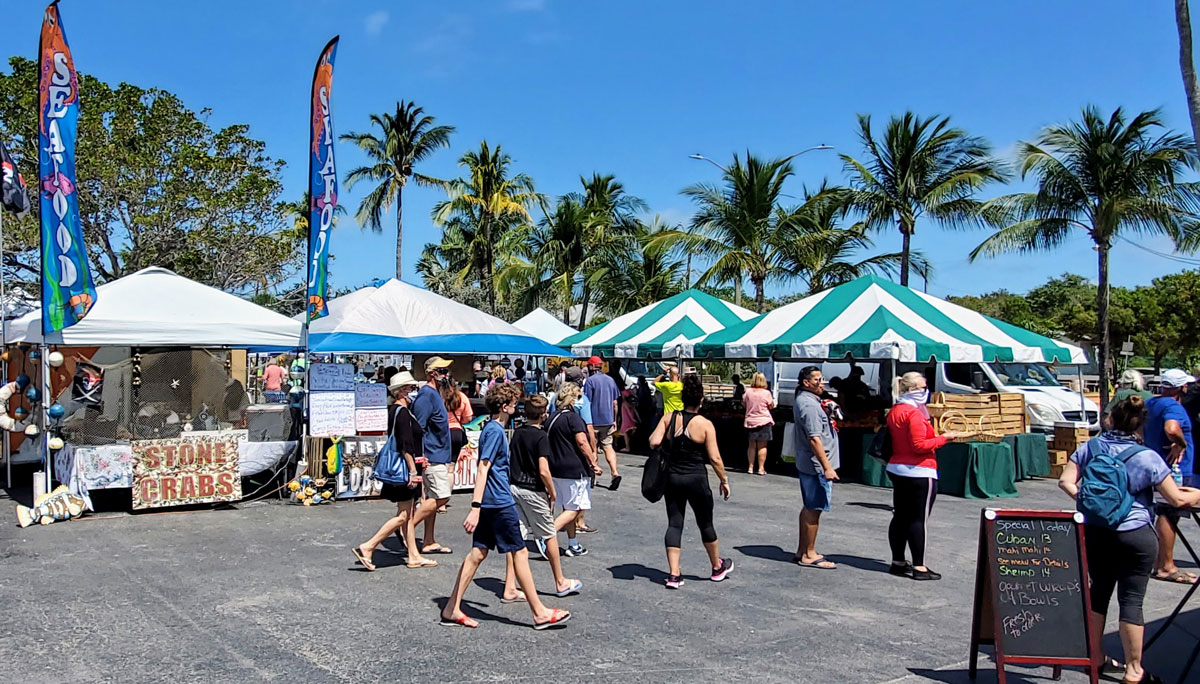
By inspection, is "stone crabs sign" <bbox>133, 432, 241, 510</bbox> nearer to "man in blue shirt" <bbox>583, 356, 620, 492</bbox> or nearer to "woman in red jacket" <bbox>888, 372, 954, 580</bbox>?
"man in blue shirt" <bbox>583, 356, 620, 492</bbox>

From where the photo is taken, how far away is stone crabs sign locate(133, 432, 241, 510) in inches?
383

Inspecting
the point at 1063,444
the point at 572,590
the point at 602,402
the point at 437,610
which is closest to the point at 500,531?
the point at 437,610

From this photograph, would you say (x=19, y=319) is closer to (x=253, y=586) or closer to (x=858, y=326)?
(x=253, y=586)

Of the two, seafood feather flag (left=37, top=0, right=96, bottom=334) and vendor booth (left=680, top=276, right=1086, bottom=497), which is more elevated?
seafood feather flag (left=37, top=0, right=96, bottom=334)

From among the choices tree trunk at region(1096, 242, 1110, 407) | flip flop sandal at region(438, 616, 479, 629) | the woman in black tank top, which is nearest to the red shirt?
the woman in black tank top

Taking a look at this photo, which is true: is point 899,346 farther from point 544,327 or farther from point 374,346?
point 544,327

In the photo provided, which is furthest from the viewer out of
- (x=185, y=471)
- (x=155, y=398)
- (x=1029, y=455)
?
(x=1029, y=455)

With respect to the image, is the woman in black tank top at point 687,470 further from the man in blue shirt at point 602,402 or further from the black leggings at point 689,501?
the man in blue shirt at point 602,402

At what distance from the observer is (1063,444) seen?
1377cm

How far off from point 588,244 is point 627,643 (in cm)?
2901

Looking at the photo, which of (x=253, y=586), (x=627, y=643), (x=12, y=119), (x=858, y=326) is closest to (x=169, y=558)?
(x=253, y=586)

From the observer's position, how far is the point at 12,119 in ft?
66.9

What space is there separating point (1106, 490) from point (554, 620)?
10.6 ft

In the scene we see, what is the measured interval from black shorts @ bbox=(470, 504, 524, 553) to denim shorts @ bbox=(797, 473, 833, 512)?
2.62 meters
